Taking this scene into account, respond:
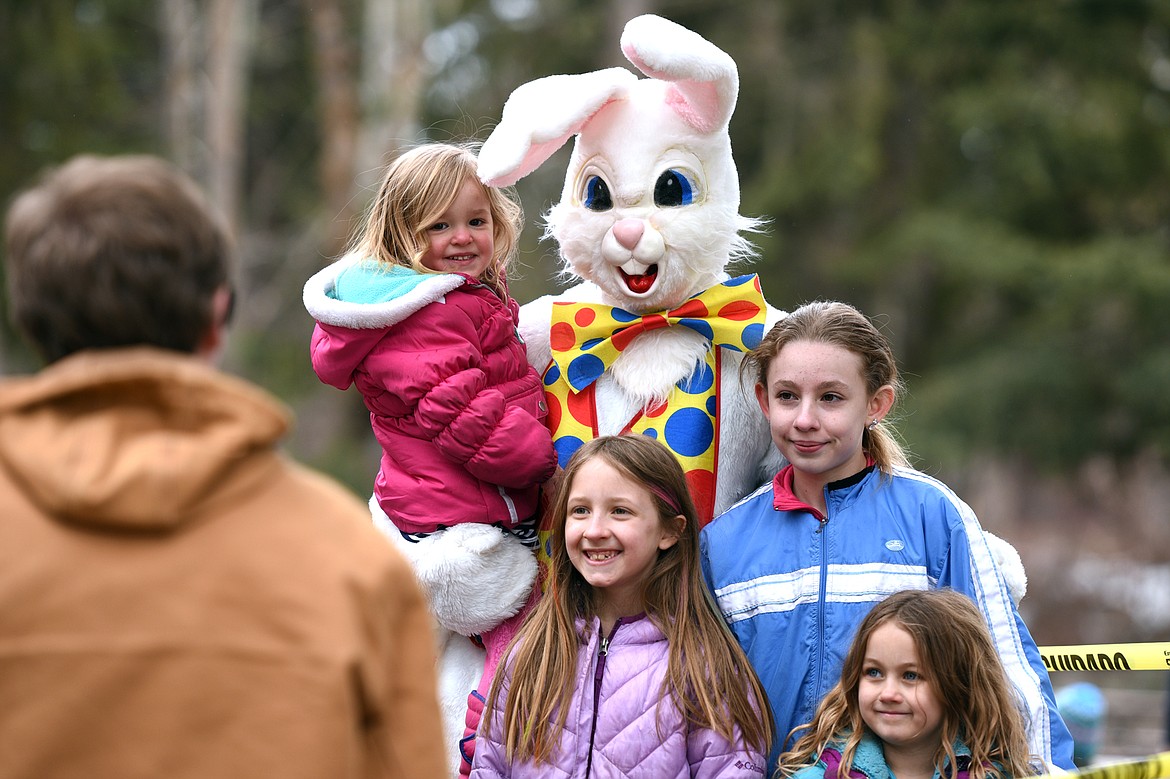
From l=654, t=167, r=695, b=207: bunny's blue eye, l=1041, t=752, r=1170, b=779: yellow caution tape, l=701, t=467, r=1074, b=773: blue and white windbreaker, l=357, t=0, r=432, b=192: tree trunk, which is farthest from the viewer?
l=357, t=0, r=432, b=192: tree trunk

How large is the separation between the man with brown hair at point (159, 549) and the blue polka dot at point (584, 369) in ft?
6.37

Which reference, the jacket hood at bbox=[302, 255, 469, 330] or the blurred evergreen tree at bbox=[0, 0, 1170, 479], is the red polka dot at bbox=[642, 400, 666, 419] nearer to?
the jacket hood at bbox=[302, 255, 469, 330]

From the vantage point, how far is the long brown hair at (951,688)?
3.19m

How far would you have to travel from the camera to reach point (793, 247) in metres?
18.2

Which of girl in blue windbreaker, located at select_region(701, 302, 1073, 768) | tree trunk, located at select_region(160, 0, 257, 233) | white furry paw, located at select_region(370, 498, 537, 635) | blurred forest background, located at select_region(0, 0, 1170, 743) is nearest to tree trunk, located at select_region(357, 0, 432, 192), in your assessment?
blurred forest background, located at select_region(0, 0, 1170, 743)

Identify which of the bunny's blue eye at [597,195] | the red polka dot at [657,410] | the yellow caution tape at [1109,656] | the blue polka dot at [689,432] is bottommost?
the yellow caution tape at [1109,656]

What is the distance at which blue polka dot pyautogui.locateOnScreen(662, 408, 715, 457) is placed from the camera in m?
3.91

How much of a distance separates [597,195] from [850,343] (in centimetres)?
98

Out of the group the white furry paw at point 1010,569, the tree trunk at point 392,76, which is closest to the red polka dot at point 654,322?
the white furry paw at point 1010,569

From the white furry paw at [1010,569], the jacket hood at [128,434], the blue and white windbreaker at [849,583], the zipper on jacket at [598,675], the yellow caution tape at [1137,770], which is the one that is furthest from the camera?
the white furry paw at [1010,569]

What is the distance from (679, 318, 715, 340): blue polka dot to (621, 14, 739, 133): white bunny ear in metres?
0.58

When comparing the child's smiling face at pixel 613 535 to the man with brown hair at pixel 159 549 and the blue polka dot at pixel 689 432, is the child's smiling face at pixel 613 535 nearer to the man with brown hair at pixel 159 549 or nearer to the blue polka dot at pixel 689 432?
the blue polka dot at pixel 689 432

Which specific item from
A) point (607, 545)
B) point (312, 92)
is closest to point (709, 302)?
point (607, 545)

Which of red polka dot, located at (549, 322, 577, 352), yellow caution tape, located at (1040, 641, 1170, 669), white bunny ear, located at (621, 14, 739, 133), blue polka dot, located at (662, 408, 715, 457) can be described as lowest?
yellow caution tape, located at (1040, 641, 1170, 669)
